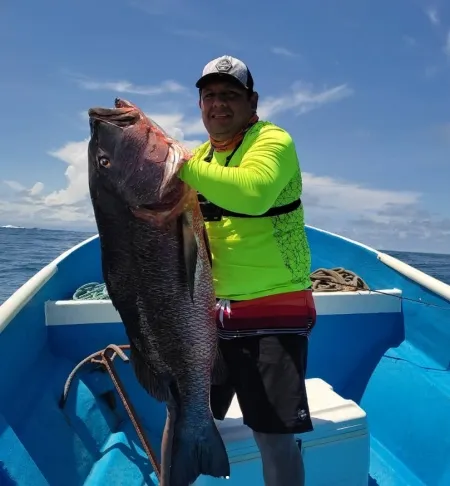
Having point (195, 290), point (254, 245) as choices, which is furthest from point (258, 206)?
point (195, 290)

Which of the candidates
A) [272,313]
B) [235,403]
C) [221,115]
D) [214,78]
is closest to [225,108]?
[221,115]

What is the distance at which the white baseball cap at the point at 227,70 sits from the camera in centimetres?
242

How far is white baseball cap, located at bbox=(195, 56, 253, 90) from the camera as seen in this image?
242cm

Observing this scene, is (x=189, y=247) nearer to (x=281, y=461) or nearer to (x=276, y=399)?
(x=276, y=399)

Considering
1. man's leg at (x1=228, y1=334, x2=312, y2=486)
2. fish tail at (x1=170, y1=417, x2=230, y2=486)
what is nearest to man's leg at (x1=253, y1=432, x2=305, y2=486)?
man's leg at (x1=228, y1=334, x2=312, y2=486)

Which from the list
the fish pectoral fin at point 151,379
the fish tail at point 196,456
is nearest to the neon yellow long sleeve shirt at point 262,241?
the fish pectoral fin at point 151,379

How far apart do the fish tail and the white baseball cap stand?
176cm

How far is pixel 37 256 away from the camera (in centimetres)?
1878

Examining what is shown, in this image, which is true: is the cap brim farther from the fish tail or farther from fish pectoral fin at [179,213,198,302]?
the fish tail

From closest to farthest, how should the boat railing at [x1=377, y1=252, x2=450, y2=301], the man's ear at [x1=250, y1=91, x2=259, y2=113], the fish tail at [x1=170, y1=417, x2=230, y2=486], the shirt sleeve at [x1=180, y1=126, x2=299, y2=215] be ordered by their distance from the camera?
the shirt sleeve at [x1=180, y1=126, x2=299, y2=215]
the fish tail at [x1=170, y1=417, x2=230, y2=486]
the man's ear at [x1=250, y1=91, x2=259, y2=113]
the boat railing at [x1=377, y1=252, x2=450, y2=301]

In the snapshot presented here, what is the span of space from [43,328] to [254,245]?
102 inches

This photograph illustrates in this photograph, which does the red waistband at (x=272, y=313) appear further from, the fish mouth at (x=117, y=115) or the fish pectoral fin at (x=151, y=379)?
the fish mouth at (x=117, y=115)

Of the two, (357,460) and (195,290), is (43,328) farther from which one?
(357,460)

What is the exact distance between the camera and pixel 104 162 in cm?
233
